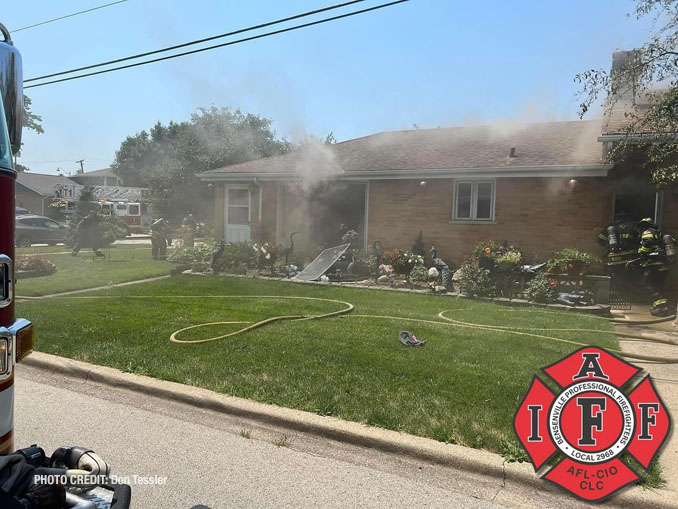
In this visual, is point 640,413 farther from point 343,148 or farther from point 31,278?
point 343,148

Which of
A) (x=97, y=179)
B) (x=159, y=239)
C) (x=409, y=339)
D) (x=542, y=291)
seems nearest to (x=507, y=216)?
(x=542, y=291)

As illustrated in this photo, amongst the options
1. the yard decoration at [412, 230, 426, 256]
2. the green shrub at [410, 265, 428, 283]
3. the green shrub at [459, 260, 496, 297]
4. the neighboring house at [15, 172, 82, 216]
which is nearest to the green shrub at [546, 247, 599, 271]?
the green shrub at [459, 260, 496, 297]

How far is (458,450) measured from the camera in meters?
3.60

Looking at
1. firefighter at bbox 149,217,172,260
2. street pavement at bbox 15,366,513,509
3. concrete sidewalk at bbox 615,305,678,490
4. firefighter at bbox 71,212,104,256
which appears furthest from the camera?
firefighter at bbox 71,212,104,256

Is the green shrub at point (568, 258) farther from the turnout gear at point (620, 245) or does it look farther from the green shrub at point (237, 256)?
the green shrub at point (237, 256)

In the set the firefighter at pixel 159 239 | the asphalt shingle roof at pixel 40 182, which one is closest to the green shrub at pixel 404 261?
the firefighter at pixel 159 239

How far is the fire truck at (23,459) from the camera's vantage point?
6.04 ft

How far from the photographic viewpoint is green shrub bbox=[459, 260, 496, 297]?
404 inches

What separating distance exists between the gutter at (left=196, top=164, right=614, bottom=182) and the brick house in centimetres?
2

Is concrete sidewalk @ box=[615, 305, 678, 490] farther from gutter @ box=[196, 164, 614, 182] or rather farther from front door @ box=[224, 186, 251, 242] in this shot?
front door @ box=[224, 186, 251, 242]

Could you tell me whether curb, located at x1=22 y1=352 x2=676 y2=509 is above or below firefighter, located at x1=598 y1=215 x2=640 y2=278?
below

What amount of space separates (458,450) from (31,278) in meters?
12.0

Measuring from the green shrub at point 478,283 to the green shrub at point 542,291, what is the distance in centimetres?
67

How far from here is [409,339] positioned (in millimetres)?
6297
